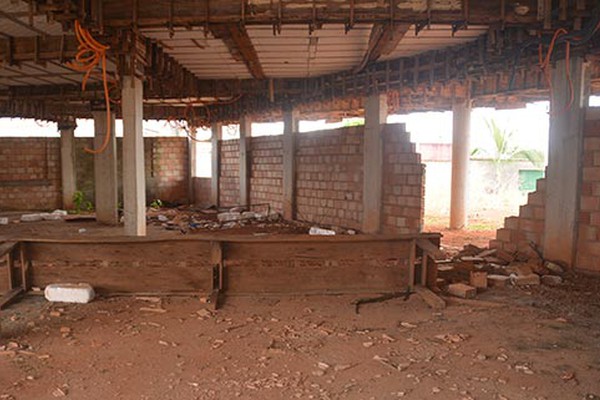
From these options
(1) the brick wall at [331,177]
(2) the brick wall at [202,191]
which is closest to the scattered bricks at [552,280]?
(1) the brick wall at [331,177]

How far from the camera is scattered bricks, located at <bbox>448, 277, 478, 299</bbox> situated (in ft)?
18.1

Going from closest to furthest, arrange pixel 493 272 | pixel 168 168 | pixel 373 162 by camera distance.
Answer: pixel 493 272
pixel 373 162
pixel 168 168

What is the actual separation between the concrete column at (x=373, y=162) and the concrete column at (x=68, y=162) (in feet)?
37.2

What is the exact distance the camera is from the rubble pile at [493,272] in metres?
5.96

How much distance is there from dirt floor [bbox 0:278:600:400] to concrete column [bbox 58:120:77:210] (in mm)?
12918

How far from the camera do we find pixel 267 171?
14.5 meters

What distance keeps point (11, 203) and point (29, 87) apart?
6.70 meters

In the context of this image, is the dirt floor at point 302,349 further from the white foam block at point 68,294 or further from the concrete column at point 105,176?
the concrete column at point 105,176

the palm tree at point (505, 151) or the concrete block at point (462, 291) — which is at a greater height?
the palm tree at point (505, 151)

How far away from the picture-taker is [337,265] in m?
5.63

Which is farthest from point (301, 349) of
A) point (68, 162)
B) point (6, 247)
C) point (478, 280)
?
point (68, 162)

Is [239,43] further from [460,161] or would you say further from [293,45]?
[460,161]

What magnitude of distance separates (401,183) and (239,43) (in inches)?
168

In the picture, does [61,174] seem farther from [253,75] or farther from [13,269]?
[13,269]
